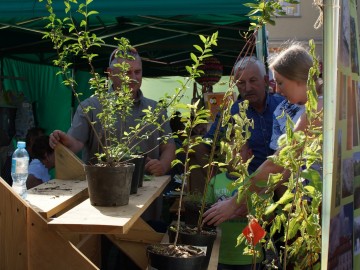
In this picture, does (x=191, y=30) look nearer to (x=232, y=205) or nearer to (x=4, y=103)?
(x=4, y=103)

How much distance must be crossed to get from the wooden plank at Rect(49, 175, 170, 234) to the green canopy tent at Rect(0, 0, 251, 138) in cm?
256

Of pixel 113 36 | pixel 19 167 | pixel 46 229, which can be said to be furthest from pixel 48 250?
pixel 113 36

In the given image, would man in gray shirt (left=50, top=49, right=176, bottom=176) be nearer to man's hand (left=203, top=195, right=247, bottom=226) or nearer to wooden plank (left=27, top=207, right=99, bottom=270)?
man's hand (left=203, top=195, right=247, bottom=226)

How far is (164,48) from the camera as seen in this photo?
23.2 feet

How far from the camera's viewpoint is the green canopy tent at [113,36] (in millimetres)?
4328

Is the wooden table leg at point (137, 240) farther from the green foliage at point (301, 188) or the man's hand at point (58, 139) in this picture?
the green foliage at point (301, 188)

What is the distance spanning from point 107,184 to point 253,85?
1758mm

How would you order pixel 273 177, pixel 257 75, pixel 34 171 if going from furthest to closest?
pixel 34 171 < pixel 257 75 < pixel 273 177

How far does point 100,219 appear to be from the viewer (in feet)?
5.64

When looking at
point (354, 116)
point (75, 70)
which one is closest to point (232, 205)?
point (354, 116)

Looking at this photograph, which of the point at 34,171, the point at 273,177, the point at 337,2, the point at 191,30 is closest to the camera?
the point at 337,2

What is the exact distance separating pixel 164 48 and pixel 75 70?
2357 mm

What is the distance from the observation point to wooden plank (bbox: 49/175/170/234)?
164cm

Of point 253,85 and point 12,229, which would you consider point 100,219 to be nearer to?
point 12,229
